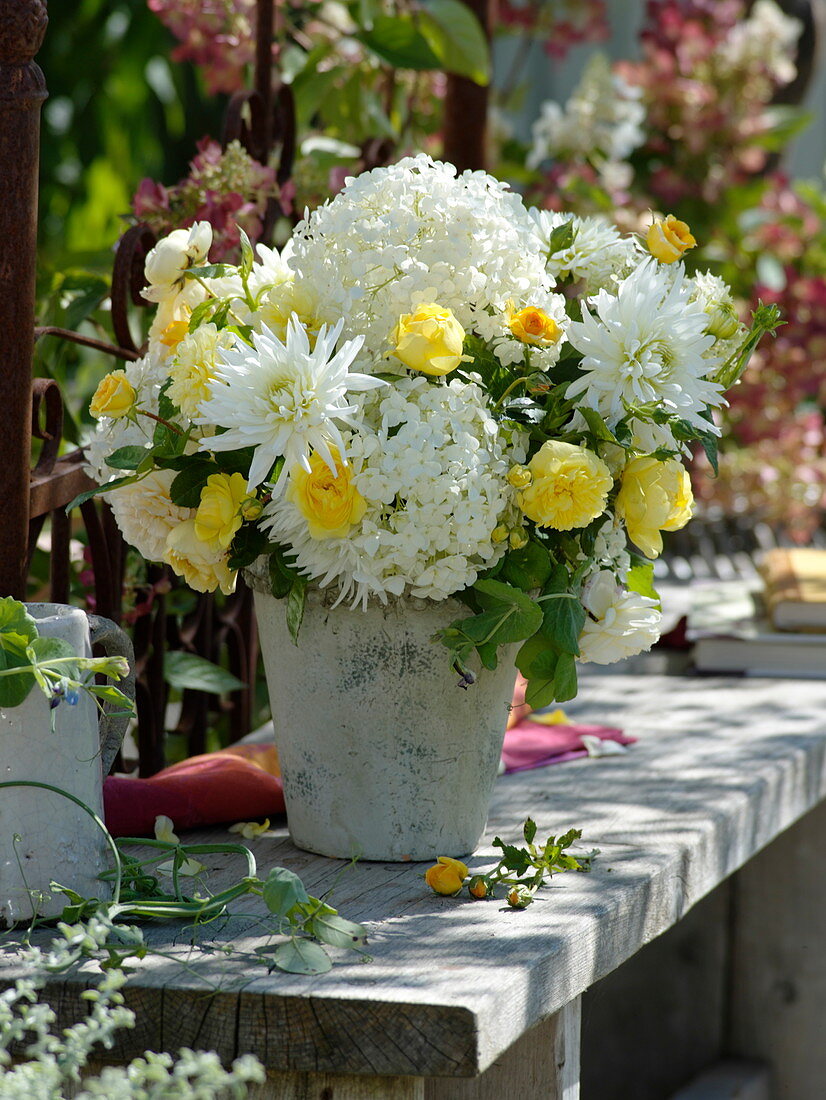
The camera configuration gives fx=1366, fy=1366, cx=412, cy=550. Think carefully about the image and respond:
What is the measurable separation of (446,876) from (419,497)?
30cm

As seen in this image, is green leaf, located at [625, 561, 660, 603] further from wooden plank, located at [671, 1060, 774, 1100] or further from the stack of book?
wooden plank, located at [671, 1060, 774, 1100]

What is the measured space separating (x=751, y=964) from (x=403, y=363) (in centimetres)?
148

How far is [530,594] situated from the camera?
3.47ft

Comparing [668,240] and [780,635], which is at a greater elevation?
[668,240]

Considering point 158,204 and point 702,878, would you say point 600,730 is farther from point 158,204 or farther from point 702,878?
point 158,204

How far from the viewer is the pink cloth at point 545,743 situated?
4.85 ft

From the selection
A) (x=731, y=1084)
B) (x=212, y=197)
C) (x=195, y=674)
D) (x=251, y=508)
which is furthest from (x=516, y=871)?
(x=731, y=1084)

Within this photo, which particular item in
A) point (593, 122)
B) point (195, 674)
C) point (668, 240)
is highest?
point (593, 122)

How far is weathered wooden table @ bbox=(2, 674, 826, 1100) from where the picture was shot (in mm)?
844

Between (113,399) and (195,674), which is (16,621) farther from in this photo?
(195,674)

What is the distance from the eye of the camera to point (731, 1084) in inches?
79.8

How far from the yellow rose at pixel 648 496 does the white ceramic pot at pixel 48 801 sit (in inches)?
16.2

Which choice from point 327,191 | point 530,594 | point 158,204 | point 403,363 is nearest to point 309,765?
point 530,594

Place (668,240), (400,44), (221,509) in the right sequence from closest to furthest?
(221,509) → (668,240) → (400,44)
